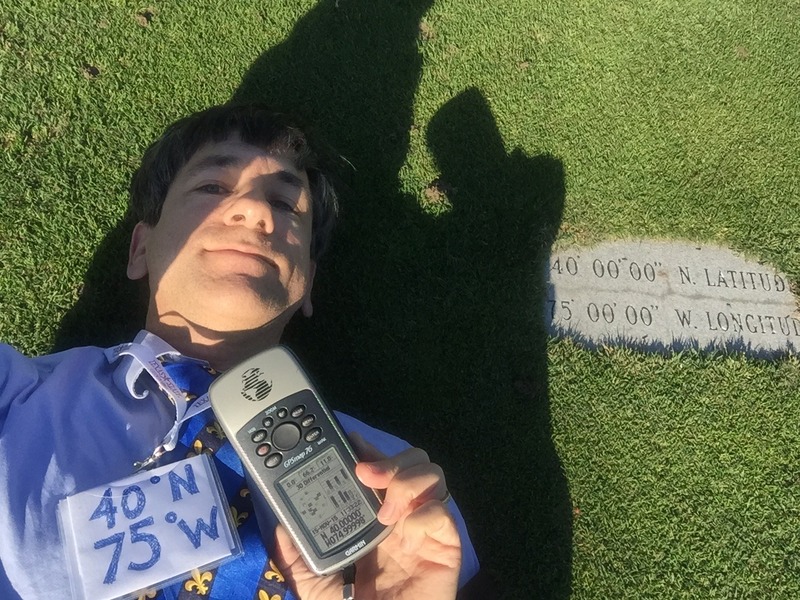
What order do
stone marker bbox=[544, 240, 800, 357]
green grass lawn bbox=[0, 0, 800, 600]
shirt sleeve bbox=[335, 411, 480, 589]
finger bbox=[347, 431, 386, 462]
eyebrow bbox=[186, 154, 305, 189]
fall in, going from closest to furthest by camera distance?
finger bbox=[347, 431, 386, 462] → shirt sleeve bbox=[335, 411, 480, 589] → eyebrow bbox=[186, 154, 305, 189] → green grass lawn bbox=[0, 0, 800, 600] → stone marker bbox=[544, 240, 800, 357]

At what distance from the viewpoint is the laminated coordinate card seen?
1.60 meters

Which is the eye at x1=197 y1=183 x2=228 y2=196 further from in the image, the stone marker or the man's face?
the stone marker

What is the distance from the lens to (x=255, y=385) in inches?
66.6

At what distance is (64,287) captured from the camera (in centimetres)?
262

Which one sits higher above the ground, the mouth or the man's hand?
the mouth

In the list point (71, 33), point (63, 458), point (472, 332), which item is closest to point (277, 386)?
point (63, 458)

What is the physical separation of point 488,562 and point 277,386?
1.40m

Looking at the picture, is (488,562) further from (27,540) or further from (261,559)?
(27,540)

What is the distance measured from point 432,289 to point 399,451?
0.96m

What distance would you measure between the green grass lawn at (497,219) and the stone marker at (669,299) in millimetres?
102

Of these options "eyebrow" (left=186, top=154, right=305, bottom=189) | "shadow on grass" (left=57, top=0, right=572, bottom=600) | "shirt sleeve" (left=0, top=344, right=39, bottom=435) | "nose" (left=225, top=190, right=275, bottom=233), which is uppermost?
"eyebrow" (left=186, top=154, right=305, bottom=189)

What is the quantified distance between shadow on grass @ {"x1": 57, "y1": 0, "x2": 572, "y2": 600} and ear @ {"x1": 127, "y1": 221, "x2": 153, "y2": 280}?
349 mm

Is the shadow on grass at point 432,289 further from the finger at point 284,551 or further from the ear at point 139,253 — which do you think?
the finger at point 284,551

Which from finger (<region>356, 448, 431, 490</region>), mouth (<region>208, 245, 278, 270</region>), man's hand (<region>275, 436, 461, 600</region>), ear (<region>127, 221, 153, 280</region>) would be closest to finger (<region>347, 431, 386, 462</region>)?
man's hand (<region>275, 436, 461, 600</region>)
